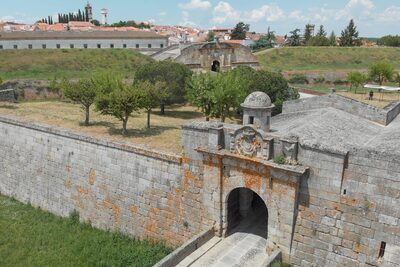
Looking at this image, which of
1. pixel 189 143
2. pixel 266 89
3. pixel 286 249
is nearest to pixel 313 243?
pixel 286 249

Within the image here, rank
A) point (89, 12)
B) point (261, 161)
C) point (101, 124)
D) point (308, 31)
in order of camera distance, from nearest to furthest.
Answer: point (261, 161)
point (101, 124)
point (308, 31)
point (89, 12)

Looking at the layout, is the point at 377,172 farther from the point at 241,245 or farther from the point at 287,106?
the point at 287,106

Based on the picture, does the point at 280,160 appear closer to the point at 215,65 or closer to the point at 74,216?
the point at 74,216

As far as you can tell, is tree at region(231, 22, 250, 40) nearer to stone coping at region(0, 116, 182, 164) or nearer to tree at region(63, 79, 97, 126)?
tree at region(63, 79, 97, 126)

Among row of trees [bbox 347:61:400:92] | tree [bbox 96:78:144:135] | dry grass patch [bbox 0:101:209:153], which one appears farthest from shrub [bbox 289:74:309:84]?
tree [bbox 96:78:144:135]

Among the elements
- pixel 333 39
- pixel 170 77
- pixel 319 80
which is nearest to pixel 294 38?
pixel 333 39

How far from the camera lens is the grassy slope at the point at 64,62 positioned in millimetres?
40406

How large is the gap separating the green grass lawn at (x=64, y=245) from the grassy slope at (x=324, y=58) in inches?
1733

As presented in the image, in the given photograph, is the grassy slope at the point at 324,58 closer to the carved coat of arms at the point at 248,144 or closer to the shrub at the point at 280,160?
the carved coat of arms at the point at 248,144

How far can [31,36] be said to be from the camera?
57.7 m

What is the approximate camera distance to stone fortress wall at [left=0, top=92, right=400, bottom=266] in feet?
31.8

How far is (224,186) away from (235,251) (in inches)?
83.0

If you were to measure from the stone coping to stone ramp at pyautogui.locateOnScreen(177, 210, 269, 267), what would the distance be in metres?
3.19

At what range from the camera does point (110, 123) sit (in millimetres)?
21391
